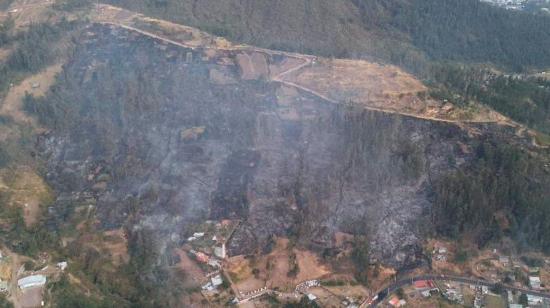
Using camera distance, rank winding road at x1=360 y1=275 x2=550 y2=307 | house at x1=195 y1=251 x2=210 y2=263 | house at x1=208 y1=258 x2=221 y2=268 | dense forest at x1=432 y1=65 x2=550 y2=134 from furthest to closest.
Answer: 1. dense forest at x1=432 y1=65 x2=550 y2=134
2. house at x1=195 y1=251 x2=210 y2=263
3. house at x1=208 y1=258 x2=221 y2=268
4. winding road at x1=360 y1=275 x2=550 y2=307

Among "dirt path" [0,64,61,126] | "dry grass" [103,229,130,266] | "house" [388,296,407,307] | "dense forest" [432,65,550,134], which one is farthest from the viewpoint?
"dirt path" [0,64,61,126]

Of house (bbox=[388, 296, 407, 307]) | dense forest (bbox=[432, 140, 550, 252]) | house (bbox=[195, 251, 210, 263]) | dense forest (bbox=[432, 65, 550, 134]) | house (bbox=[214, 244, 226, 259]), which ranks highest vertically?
dense forest (bbox=[432, 65, 550, 134])

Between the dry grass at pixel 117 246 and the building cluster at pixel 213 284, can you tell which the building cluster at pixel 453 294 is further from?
the dry grass at pixel 117 246

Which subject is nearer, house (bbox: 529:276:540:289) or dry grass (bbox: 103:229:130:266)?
house (bbox: 529:276:540:289)

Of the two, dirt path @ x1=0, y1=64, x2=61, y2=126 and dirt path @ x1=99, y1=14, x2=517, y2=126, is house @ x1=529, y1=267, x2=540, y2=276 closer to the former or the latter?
dirt path @ x1=99, y1=14, x2=517, y2=126

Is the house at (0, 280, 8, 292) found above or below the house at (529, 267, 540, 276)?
above

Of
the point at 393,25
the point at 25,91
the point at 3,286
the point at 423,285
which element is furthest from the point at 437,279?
the point at 393,25

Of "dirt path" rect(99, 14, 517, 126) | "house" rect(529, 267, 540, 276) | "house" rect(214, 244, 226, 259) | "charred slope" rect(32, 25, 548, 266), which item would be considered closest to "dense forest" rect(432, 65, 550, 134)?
"dirt path" rect(99, 14, 517, 126)
